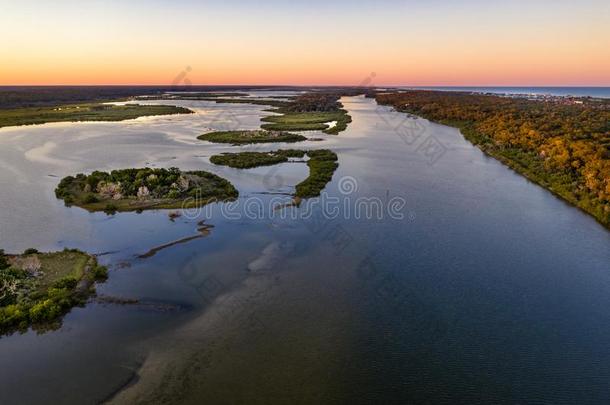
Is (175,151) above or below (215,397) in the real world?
above

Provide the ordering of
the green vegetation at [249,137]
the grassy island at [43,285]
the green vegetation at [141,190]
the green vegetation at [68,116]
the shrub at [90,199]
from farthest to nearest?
the green vegetation at [68,116], the green vegetation at [249,137], the shrub at [90,199], the green vegetation at [141,190], the grassy island at [43,285]

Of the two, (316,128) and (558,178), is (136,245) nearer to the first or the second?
(558,178)

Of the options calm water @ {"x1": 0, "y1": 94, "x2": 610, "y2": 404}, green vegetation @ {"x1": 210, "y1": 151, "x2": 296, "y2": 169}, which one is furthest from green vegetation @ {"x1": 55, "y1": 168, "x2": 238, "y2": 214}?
green vegetation @ {"x1": 210, "y1": 151, "x2": 296, "y2": 169}

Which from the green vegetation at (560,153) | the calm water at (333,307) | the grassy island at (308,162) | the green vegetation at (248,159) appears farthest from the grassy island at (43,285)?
the green vegetation at (560,153)

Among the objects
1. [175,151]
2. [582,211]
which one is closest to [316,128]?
[175,151]

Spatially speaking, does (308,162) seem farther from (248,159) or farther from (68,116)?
(68,116)

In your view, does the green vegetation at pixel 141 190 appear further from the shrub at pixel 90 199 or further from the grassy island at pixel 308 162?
the grassy island at pixel 308 162

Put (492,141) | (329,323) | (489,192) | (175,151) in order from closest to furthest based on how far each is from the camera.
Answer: (329,323) < (489,192) < (175,151) < (492,141)
